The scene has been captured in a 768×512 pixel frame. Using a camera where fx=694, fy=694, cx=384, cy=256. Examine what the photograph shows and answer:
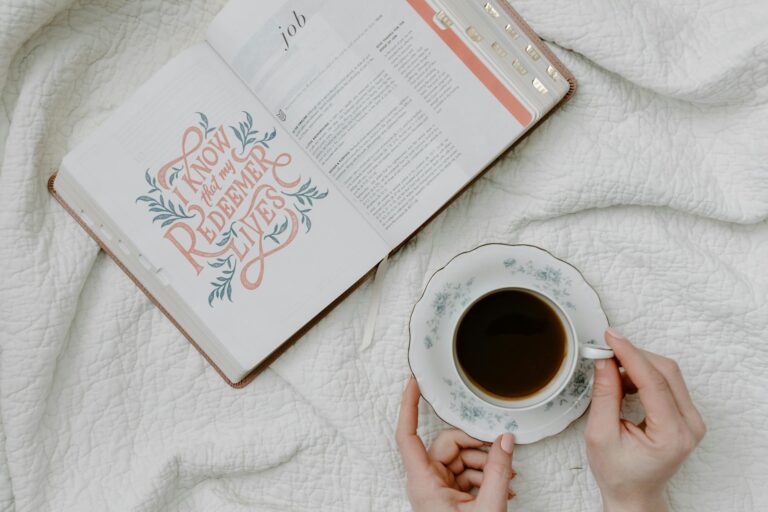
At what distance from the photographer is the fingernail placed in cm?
70

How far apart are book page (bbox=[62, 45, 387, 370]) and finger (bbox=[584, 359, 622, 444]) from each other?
0.84ft

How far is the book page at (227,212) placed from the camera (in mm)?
748

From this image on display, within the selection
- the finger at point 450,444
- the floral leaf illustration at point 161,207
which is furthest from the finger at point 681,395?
the floral leaf illustration at point 161,207

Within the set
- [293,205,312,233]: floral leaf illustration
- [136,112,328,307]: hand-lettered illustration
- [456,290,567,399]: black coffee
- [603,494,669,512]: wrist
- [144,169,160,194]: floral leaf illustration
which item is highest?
[144,169,160,194]: floral leaf illustration

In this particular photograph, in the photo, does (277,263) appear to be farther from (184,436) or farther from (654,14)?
(654,14)

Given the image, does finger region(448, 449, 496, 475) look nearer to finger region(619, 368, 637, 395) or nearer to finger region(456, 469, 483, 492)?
finger region(456, 469, 483, 492)

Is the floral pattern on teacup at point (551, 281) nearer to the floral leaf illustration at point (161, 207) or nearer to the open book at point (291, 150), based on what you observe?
the open book at point (291, 150)

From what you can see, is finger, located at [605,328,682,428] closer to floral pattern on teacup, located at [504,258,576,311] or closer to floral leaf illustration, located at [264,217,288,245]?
floral pattern on teacup, located at [504,258,576,311]

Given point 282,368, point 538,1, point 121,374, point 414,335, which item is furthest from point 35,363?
point 538,1

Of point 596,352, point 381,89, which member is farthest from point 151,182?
point 596,352

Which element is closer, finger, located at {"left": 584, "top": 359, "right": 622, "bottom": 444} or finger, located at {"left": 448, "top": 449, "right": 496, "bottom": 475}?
finger, located at {"left": 584, "top": 359, "right": 622, "bottom": 444}

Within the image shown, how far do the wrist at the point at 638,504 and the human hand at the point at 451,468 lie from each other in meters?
0.10

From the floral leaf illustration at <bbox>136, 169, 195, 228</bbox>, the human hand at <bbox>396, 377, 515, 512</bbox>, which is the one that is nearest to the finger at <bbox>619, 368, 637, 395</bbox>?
the human hand at <bbox>396, 377, 515, 512</bbox>

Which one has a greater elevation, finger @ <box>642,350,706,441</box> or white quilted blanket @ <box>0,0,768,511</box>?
white quilted blanket @ <box>0,0,768,511</box>
